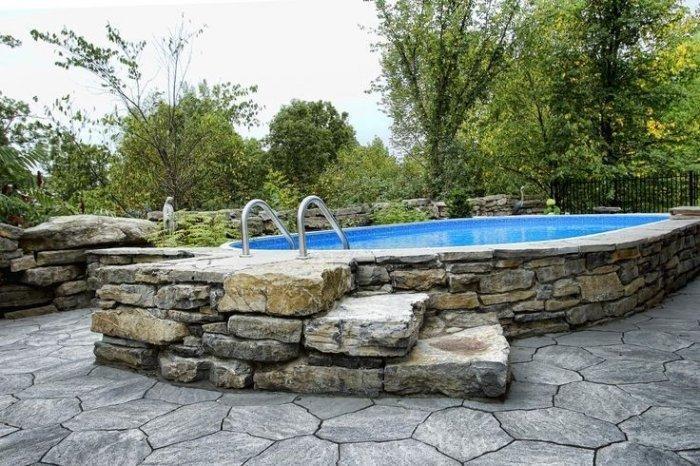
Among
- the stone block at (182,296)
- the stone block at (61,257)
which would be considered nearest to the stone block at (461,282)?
the stone block at (182,296)

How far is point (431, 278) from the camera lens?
2953mm

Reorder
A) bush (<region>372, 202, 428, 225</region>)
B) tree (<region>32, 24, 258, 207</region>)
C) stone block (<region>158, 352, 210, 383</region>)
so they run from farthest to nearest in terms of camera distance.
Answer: bush (<region>372, 202, 428, 225</region>)
tree (<region>32, 24, 258, 207</region>)
stone block (<region>158, 352, 210, 383</region>)

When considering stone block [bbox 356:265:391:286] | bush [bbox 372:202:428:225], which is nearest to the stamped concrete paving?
stone block [bbox 356:265:391:286]

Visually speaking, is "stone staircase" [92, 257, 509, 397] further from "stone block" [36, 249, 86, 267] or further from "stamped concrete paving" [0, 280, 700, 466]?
"stone block" [36, 249, 86, 267]

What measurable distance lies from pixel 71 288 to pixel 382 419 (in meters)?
3.91

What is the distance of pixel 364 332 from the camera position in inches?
89.2

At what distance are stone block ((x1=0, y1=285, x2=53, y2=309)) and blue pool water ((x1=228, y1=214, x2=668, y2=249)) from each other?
2475mm

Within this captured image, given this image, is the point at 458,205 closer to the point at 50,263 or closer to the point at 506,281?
the point at 506,281

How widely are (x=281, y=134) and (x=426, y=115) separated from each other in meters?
9.57

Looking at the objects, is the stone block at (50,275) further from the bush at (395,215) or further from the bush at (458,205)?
the bush at (458,205)

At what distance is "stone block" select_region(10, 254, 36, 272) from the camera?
4355 mm

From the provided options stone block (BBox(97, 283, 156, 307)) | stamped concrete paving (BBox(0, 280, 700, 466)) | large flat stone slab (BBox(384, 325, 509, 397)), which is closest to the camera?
stamped concrete paving (BBox(0, 280, 700, 466))

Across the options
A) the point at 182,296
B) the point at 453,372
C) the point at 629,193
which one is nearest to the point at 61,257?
the point at 182,296

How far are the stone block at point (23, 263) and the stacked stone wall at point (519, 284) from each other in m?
3.32
